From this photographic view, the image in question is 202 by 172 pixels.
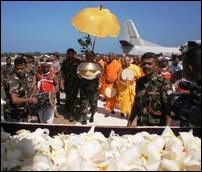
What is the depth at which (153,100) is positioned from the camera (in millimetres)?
4797

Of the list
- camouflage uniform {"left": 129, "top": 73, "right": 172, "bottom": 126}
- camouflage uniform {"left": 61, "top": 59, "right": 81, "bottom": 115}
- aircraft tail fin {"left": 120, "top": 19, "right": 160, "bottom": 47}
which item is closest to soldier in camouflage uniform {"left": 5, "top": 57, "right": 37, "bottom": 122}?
camouflage uniform {"left": 129, "top": 73, "right": 172, "bottom": 126}

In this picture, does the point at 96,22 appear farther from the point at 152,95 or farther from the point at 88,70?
the point at 152,95

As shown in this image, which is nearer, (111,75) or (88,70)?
(88,70)

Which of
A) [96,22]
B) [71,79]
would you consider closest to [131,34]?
[71,79]

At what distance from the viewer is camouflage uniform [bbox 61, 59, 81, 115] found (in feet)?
36.1

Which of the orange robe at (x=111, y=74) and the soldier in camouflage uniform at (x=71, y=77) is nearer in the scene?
the soldier in camouflage uniform at (x=71, y=77)

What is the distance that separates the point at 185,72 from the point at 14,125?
63.7 inches

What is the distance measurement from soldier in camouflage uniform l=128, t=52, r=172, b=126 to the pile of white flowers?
1.30m

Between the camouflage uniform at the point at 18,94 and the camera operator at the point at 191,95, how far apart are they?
2691 mm

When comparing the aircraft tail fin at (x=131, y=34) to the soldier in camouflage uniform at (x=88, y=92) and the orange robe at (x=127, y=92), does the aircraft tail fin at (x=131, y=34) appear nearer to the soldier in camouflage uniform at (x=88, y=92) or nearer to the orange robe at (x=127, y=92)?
the orange robe at (x=127, y=92)

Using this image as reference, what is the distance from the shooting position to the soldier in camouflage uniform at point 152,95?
15.6 feet

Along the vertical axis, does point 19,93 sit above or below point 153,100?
below

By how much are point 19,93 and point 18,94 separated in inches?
1.0

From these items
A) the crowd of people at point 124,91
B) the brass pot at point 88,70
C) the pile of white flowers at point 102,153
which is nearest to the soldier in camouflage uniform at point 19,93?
the crowd of people at point 124,91
